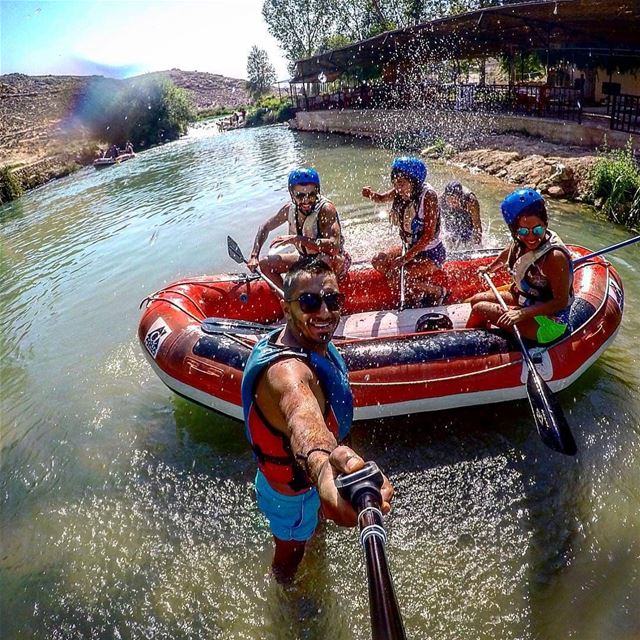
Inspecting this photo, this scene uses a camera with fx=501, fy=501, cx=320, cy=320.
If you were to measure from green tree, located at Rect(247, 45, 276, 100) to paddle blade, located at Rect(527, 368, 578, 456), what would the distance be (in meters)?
55.6

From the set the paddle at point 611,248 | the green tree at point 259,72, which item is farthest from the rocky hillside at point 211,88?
the paddle at point 611,248

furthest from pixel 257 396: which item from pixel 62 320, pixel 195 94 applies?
pixel 195 94

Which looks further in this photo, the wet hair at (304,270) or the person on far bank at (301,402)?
the wet hair at (304,270)

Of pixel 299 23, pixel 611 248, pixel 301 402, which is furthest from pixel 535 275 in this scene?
pixel 299 23

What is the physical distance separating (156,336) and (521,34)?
19.9 meters

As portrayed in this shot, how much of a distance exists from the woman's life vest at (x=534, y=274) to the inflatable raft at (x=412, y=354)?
0.47 metres

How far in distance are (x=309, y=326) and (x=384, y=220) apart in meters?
9.32

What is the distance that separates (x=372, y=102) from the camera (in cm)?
2709

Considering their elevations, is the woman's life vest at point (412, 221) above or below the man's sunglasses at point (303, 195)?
below

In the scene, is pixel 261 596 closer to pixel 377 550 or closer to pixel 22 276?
pixel 377 550

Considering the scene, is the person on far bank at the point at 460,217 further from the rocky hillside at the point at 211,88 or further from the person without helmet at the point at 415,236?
the rocky hillside at the point at 211,88

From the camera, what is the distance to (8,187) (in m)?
20.9

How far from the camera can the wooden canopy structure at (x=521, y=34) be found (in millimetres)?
14414

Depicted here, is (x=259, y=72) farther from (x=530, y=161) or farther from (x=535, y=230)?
(x=535, y=230)
